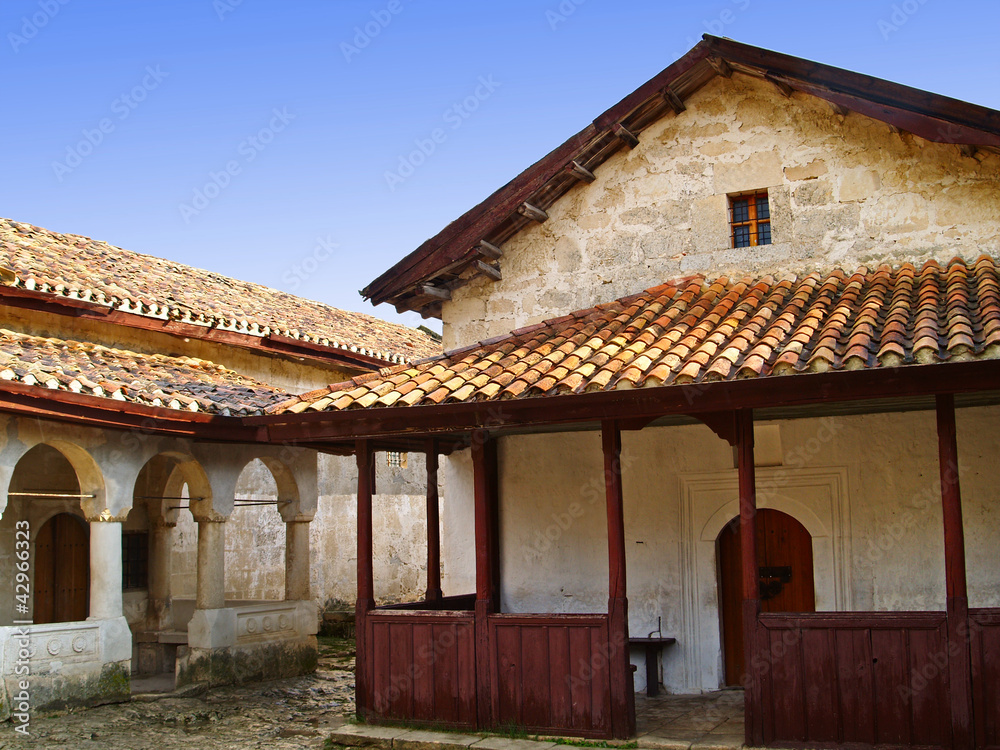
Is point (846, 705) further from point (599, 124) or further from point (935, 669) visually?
point (599, 124)

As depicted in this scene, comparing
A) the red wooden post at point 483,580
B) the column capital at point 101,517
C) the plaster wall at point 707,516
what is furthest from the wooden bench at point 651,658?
the column capital at point 101,517

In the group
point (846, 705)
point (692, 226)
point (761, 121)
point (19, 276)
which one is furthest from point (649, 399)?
point (19, 276)

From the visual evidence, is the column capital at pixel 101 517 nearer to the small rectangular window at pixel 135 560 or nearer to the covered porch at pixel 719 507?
the covered porch at pixel 719 507

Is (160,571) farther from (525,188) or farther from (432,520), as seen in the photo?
(525,188)

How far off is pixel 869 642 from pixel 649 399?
2.29m

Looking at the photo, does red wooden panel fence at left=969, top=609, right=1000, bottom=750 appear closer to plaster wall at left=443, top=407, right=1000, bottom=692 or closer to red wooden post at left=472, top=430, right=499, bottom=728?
plaster wall at left=443, top=407, right=1000, bottom=692

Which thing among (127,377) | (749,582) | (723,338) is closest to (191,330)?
(127,377)

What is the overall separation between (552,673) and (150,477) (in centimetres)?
770

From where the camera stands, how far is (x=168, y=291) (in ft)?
44.5

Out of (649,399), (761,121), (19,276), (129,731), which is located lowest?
(129,731)

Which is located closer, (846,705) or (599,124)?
(846,705)

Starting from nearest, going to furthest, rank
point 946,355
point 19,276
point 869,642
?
point 946,355, point 869,642, point 19,276

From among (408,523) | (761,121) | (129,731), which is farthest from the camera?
(408,523)

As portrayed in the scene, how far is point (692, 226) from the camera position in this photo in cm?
963
